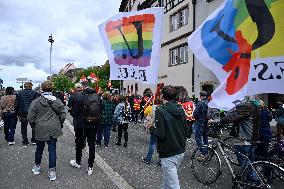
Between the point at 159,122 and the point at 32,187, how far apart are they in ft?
9.27

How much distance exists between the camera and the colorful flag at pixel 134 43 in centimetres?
789

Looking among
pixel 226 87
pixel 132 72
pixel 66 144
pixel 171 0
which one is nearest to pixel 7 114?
pixel 66 144

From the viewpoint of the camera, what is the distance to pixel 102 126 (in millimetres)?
12117

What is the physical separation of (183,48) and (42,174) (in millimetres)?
20254

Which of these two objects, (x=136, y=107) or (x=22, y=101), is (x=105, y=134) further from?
(x=136, y=107)

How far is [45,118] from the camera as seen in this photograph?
291 inches

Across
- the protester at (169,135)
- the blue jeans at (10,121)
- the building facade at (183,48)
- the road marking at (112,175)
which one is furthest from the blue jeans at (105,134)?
the building facade at (183,48)

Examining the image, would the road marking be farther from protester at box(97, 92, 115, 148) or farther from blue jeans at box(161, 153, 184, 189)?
protester at box(97, 92, 115, 148)

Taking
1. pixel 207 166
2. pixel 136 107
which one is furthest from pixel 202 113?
pixel 136 107

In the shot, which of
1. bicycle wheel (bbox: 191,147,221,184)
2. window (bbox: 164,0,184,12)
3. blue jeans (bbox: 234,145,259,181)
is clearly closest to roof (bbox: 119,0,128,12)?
window (bbox: 164,0,184,12)

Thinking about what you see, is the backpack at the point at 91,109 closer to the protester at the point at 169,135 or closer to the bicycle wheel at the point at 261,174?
the protester at the point at 169,135

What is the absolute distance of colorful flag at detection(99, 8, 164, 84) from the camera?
25.9 feet

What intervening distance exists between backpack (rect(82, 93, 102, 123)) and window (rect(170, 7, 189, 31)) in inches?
748

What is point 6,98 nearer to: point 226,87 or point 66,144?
point 66,144
